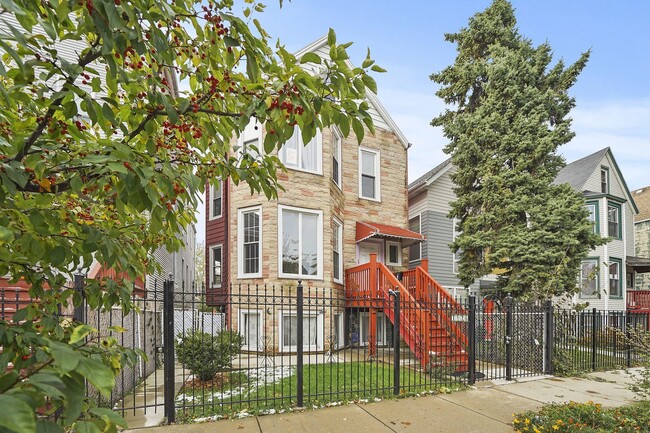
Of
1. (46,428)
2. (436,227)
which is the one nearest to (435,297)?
(436,227)

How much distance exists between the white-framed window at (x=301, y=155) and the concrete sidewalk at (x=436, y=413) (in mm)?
7209

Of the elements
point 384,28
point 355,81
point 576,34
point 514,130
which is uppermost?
point 576,34

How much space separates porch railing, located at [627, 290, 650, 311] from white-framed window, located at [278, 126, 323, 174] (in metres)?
19.6

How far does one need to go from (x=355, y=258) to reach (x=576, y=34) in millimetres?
10510

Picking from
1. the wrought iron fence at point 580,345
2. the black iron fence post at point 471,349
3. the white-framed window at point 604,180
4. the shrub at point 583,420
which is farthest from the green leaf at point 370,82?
the white-framed window at point 604,180

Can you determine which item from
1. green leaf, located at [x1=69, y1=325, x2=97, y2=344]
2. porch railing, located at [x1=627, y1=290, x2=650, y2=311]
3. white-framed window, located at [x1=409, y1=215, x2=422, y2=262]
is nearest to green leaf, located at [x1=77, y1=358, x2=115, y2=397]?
green leaf, located at [x1=69, y1=325, x2=97, y2=344]

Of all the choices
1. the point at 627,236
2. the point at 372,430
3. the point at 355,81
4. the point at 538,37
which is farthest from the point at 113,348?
the point at 627,236

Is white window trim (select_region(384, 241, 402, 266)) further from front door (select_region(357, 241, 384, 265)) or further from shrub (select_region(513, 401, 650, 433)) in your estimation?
shrub (select_region(513, 401, 650, 433))

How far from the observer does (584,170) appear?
2205cm

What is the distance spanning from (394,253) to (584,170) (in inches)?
572

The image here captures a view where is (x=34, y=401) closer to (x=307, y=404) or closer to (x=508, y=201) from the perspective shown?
(x=307, y=404)

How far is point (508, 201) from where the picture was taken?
12.7m

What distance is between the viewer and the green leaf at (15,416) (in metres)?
0.88

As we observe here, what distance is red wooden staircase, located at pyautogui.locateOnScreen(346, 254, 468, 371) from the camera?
857cm
